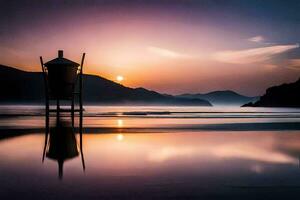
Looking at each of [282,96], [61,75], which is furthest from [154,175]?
[282,96]

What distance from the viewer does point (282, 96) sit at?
600ft

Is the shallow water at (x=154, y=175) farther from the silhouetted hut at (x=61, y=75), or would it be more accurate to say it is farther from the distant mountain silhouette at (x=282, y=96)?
the distant mountain silhouette at (x=282, y=96)

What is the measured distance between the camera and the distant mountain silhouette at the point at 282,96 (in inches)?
6942

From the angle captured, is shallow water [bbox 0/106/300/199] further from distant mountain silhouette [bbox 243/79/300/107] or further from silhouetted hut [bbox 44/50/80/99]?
distant mountain silhouette [bbox 243/79/300/107]

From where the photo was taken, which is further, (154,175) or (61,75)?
(61,75)

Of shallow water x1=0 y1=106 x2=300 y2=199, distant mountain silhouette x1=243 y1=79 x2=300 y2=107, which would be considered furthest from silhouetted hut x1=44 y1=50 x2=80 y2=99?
distant mountain silhouette x1=243 y1=79 x2=300 y2=107

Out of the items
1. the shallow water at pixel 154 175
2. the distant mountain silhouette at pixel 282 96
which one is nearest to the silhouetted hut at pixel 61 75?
the shallow water at pixel 154 175

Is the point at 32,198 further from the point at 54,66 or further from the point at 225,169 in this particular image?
the point at 54,66

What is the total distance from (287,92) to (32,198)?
621 feet

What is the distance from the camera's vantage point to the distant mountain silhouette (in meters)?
176

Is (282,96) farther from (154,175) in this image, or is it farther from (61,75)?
(154,175)

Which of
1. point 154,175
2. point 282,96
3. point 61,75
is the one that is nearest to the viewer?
point 154,175

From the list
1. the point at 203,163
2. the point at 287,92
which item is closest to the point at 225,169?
the point at 203,163

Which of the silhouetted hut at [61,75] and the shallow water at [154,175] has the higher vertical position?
the silhouetted hut at [61,75]
